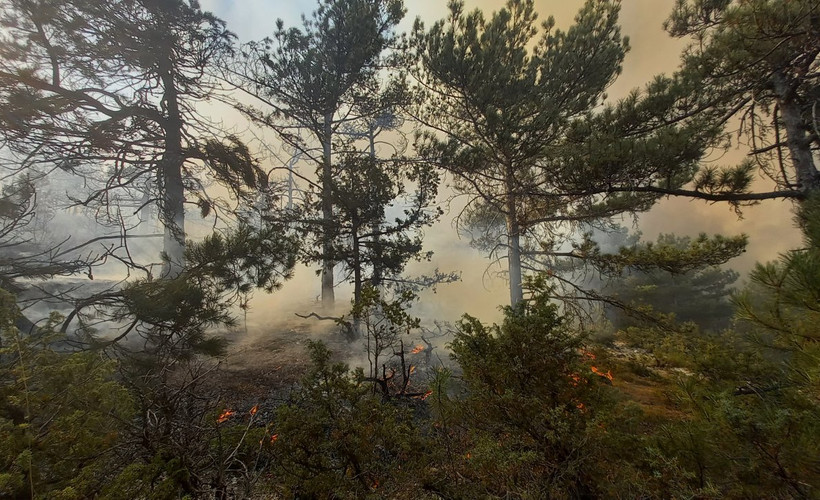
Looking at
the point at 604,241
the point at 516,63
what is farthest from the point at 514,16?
the point at 604,241

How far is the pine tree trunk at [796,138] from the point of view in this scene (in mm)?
4738

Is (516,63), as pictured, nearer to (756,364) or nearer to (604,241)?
(756,364)

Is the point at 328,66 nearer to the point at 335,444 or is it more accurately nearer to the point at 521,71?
the point at 521,71

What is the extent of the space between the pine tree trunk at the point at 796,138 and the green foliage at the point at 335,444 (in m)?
7.74

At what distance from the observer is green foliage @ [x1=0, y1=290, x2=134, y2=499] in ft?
6.43

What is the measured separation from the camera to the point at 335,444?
107 inches

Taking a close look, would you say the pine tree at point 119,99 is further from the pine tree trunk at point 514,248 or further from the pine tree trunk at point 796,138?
the pine tree trunk at point 796,138

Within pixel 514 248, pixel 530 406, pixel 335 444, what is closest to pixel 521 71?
pixel 514 248

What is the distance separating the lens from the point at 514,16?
7.02m

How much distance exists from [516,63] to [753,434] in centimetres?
785

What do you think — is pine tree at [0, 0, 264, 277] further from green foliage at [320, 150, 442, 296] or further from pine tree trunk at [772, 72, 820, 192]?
pine tree trunk at [772, 72, 820, 192]

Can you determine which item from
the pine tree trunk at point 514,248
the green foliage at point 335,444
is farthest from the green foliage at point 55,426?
the pine tree trunk at point 514,248

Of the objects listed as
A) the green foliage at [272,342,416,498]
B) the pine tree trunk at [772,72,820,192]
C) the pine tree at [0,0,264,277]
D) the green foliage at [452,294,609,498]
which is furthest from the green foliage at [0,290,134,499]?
the pine tree trunk at [772,72,820,192]

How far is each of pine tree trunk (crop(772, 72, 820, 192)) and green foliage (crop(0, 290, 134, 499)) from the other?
9819 mm
